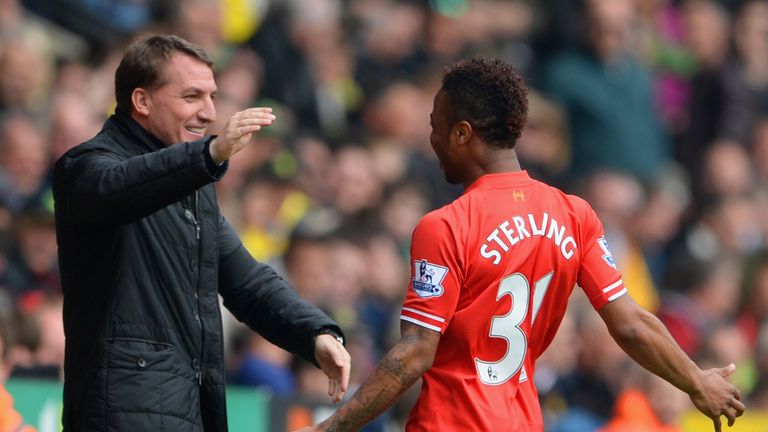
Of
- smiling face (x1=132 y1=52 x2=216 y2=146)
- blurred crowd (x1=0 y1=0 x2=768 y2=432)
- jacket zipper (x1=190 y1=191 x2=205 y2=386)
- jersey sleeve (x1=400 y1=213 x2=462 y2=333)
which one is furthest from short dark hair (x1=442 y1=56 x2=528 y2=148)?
blurred crowd (x1=0 y1=0 x2=768 y2=432)

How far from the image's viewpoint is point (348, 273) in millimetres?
10578

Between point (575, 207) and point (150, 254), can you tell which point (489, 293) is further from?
point (150, 254)

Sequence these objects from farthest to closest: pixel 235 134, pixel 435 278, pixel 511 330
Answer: pixel 511 330
pixel 435 278
pixel 235 134

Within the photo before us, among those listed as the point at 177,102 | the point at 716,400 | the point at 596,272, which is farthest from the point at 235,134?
the point at 716,400

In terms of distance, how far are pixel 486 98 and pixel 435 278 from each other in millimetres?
704

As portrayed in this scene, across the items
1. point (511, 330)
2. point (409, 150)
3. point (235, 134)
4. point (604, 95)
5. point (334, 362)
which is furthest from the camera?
point (604, 95)

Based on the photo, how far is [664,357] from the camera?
5.98 metres

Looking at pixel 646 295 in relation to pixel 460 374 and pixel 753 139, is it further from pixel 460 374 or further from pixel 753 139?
pixel 460 374

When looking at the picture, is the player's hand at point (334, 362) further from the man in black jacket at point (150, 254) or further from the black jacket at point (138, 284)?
the black jacket at point (138, 284)

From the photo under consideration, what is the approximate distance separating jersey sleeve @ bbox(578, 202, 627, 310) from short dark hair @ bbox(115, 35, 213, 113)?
1.61 m

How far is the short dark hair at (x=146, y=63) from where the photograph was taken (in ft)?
19.6

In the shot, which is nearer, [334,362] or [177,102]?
[177,102]

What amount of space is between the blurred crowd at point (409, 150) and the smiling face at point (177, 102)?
1.98m

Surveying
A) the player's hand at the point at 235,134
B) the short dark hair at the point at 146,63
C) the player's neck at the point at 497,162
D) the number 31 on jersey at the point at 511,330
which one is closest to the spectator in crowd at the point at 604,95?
the player's neck at the point at 497,162
